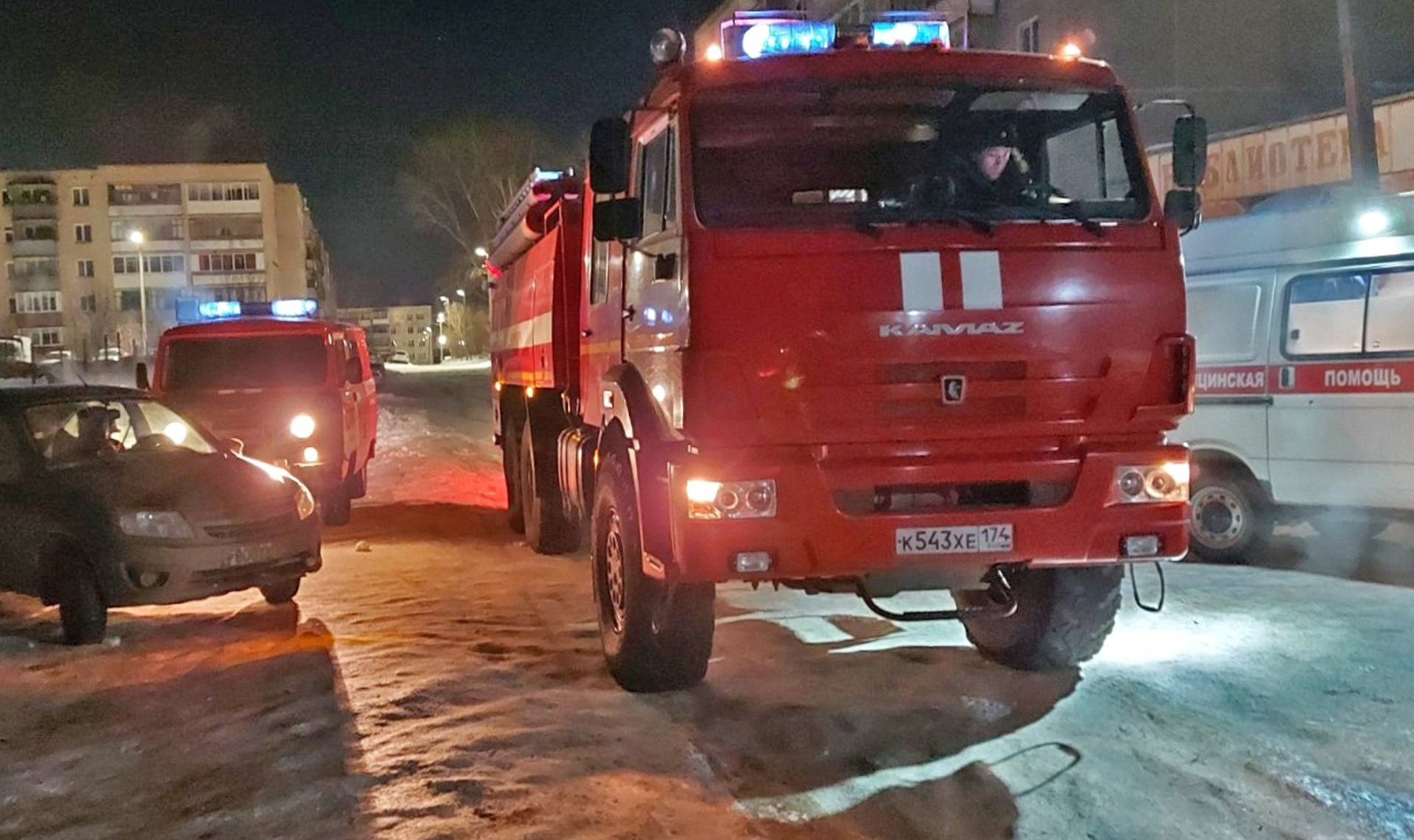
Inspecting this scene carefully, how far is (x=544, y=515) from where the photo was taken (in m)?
10.5

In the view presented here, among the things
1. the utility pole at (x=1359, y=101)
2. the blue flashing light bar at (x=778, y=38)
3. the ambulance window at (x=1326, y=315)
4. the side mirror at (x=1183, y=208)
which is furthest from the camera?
the utility pole at (x=1359, y=101)

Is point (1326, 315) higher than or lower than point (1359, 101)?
lower

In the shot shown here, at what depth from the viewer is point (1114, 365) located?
5.32 meters

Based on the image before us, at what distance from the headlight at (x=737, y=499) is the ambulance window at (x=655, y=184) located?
1.25 meters

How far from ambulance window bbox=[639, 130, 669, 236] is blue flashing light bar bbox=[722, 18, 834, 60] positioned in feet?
1.91

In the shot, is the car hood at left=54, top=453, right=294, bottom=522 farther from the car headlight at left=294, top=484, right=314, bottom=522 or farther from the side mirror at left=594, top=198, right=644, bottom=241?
the side mirror at left=594, top=198, right=644, bottom=241

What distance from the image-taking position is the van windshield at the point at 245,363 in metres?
12.4

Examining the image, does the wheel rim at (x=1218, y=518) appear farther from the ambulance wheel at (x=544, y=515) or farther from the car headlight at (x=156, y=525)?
the car headlight at (x=156, y=525)

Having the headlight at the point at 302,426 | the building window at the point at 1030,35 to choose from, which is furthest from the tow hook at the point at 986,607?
the building window at the point at 1030,35

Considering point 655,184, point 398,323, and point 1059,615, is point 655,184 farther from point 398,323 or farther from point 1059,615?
point 398,323

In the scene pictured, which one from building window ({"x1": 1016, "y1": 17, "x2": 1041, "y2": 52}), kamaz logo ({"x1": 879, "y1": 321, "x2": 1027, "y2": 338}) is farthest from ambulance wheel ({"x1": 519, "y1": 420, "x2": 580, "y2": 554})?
building window ({"x1": 1016, "y1": 17, "x2": 1041, "y2": 52})

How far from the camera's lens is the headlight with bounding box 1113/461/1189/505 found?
17.7 ft

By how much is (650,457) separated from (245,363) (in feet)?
27.0

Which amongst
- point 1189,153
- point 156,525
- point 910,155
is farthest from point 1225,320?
point 156,525
